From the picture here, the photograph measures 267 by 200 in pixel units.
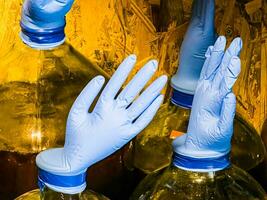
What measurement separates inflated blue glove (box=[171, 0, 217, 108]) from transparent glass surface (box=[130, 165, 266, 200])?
0.41 feet

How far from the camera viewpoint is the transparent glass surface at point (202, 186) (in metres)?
0.95

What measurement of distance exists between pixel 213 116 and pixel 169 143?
250mm

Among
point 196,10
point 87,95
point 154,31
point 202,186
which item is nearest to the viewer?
point 87,95

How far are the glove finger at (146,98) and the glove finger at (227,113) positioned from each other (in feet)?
0.25

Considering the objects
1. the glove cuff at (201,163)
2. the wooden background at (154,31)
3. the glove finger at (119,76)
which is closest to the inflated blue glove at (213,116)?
the glove cuff at (201,163)

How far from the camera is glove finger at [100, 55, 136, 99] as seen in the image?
2.77 ft

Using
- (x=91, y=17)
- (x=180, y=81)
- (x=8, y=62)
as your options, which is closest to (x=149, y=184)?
(x=180, y=81)

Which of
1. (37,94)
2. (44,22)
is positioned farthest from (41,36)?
(37,94)

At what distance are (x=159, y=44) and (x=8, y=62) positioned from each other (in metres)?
0.29

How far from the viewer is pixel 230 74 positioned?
0.87 meters

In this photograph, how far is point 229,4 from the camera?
4.13ft

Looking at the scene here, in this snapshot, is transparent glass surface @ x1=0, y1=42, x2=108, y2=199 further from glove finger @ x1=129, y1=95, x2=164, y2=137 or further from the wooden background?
glove finger @ x1=129, y1=95, x2=164, y2=137

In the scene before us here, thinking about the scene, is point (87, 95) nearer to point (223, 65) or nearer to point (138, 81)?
point (138, 81)

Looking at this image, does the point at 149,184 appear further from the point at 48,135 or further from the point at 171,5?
A: the point at 171,5
